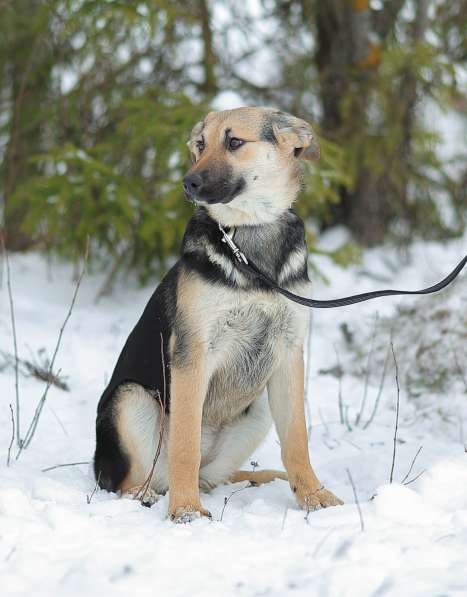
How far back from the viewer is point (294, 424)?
3811 mm

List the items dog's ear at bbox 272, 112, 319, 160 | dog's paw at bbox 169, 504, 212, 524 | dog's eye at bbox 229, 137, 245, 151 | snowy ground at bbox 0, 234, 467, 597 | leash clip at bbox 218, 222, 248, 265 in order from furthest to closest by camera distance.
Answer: dog's ear at bbox 272, 112, 319, 160 < dog's eye at bbox 229, 137, 245, 151 < leash clip at bbox 218, 222, 248, 265 < dog's paw at bbox 169, 504, 212, 524 < snowy ground at bbox 0, 234, 467, 597

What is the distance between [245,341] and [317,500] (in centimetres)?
86

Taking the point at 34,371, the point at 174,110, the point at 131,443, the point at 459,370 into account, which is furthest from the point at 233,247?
the point at 174,110

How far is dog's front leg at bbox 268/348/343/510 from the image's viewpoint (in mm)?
3746

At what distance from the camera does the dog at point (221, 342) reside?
3.52 m

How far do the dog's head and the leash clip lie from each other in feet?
0.38

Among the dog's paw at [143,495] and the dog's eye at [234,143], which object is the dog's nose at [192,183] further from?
the dog's paw at [143,495]

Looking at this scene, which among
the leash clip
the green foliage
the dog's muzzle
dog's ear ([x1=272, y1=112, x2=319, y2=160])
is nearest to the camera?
the dog's muzzle

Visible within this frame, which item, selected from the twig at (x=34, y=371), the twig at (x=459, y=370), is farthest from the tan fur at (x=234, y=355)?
the twig at (x=459, y=370)

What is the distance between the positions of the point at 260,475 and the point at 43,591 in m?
1.92

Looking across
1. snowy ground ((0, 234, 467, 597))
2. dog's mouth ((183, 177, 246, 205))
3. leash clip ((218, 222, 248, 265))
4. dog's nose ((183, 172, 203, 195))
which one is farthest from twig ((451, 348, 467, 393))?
dog's nose ((183, 172, 203, 195))

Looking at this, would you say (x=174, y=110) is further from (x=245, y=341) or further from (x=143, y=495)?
(x=143, y=495)

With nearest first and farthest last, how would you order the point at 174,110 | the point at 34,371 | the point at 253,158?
the point at 253,158
the point at 34,371
the point at 174,110

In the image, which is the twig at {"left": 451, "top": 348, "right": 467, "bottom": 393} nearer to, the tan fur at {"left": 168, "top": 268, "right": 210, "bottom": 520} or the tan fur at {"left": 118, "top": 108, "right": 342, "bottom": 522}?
the tan fur at {"left": 118, "top": 108, "right": 342, "bottom": 522}
